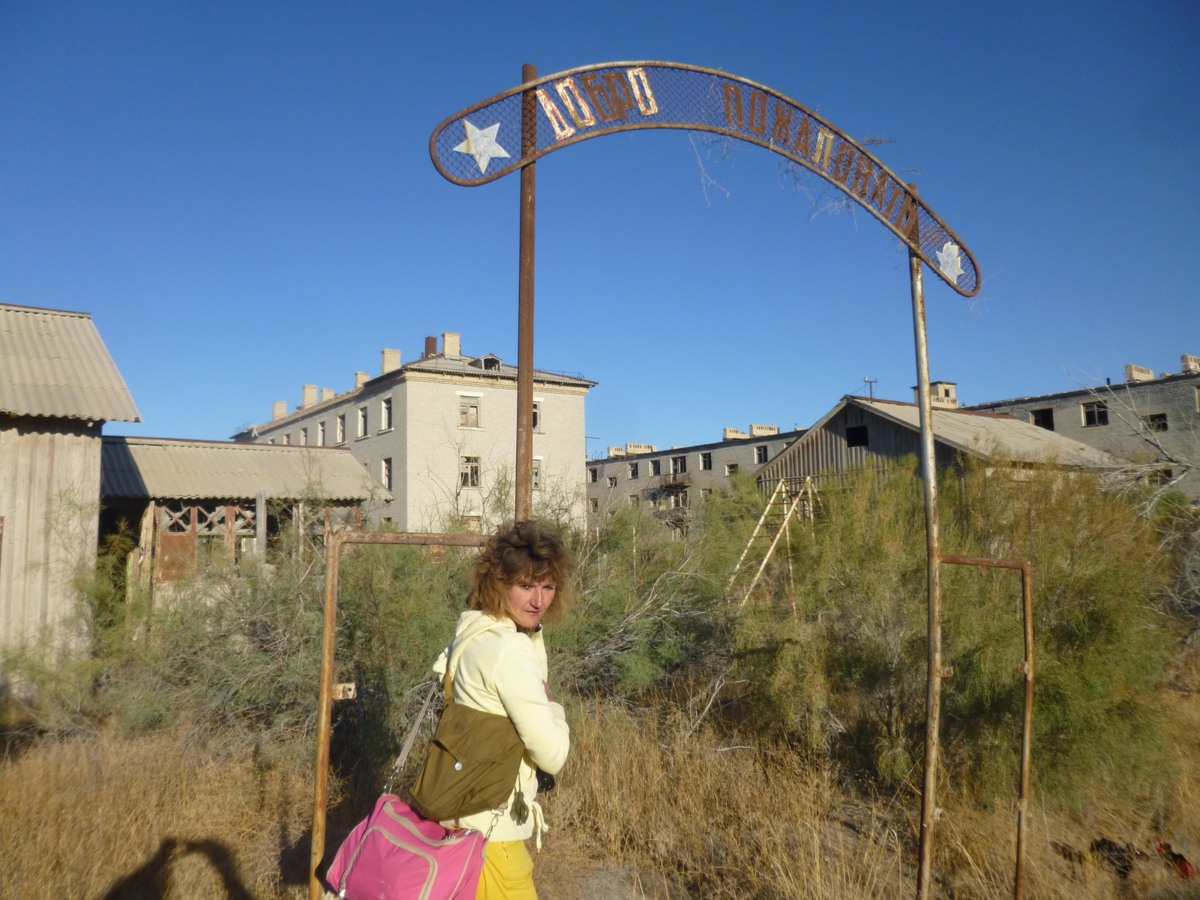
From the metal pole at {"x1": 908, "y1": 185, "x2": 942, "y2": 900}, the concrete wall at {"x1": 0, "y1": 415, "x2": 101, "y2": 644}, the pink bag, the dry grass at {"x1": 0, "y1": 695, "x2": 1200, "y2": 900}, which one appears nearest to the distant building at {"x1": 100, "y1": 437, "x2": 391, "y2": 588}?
the concrete wall at {"x1": 0, "y1": 415, "x2": 101, "y2": 644}

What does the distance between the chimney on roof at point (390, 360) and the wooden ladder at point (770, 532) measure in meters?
31.9

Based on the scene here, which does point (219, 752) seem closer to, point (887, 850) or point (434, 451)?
point (887, 850)

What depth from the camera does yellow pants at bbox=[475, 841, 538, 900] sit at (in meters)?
2.50

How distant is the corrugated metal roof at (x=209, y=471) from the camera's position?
17.4 m

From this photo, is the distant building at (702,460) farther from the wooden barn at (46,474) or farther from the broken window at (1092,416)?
the wooden barn at (46,474)

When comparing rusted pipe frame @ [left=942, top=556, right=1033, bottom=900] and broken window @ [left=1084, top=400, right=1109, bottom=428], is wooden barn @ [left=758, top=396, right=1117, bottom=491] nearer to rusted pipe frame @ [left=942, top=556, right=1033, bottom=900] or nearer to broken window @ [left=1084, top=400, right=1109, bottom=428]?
broken window @ [left=1084, top=400, right=1109, bottom=428]

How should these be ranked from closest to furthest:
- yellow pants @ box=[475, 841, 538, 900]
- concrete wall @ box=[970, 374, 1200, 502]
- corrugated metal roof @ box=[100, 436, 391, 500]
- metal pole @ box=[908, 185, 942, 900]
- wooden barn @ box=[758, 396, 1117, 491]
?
yellow pants @ box=[475, 841, 538, 900]
metal pole @ box=[908, 185, 942, 900]
corrugated metal roof @ box=[100, 436, 391, 500]
wooden barn @ box=[758, 396, 1117, 491]
concrete wall @ box=[970, 374, 1200, 502]

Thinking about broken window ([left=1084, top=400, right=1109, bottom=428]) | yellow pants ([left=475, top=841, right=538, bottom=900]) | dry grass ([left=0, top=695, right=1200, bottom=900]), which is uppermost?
broken window ([left=1084, top=400, right=1109, bottom=428])

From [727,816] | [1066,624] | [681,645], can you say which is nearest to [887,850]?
[727,816]

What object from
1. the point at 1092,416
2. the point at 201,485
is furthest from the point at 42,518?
the point at 1092,416

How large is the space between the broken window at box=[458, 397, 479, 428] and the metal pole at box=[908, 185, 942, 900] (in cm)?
3383

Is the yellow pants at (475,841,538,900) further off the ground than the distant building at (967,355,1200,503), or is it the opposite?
the distant building at (967,355,1200,503)

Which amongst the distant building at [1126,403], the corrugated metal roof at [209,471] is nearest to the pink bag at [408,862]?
the corrugated metal roof at [209,471]

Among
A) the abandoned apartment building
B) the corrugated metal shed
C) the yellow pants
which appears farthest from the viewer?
the abandoned apartment building
